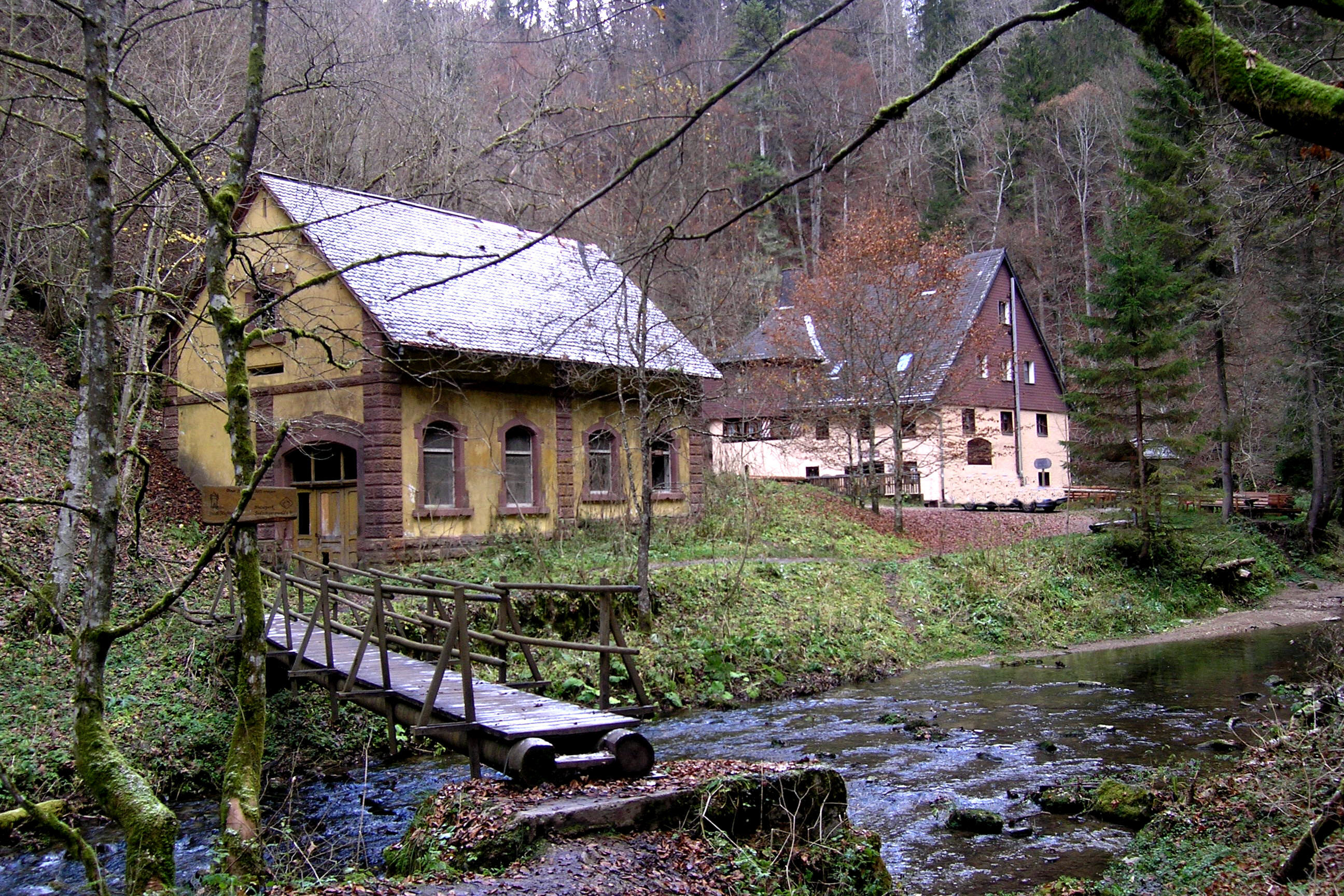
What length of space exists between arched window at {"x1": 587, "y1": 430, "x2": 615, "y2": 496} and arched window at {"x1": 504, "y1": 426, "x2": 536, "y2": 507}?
1.72 metres

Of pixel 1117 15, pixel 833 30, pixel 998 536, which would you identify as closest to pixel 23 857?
pixel 833 30

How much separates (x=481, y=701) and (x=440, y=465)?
11.4m

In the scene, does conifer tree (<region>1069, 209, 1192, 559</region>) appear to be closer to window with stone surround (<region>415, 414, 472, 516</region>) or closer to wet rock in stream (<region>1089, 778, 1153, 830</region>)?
window with stone surround (<region>415, 414, 472, 516</region>)

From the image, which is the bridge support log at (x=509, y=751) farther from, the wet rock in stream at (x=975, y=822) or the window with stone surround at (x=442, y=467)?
the window with stone surround at (x=442, y=467)

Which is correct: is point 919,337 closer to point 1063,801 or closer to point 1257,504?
point 1257,504

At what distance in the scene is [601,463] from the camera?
918 inches

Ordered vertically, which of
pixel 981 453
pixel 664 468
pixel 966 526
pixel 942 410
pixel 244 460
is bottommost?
pixel 966 526

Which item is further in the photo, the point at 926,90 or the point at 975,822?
the point at 975,822

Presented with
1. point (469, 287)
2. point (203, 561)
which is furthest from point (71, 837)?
point (469, 287)

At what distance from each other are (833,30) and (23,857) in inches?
378

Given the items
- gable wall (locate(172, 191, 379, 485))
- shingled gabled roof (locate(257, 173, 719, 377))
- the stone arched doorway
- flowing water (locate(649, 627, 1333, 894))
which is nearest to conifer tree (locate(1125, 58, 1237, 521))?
flowing water (locate(649, 627, 1333, 894))

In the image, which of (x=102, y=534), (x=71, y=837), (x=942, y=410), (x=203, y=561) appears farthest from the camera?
(x=942, y=410)

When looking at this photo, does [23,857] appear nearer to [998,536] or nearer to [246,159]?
[246,159]

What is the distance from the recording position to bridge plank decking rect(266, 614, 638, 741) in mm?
7629
